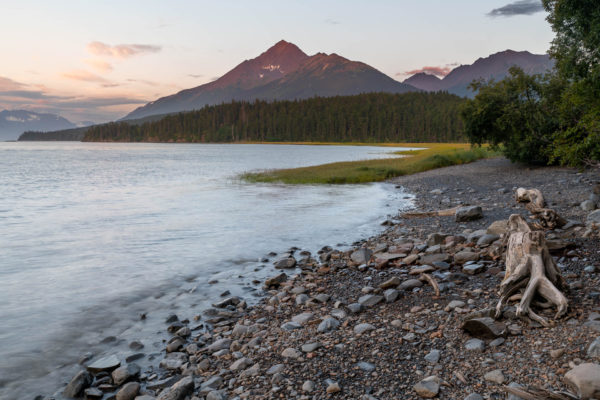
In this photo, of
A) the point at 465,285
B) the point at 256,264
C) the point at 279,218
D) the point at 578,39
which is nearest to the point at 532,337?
the point at 465,285

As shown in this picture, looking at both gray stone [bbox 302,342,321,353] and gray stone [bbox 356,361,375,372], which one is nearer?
gray stone [bbox 356,361,375,372]

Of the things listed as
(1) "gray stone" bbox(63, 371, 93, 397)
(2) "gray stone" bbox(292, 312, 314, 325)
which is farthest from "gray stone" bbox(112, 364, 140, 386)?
(2) "gray stone" bbox(292, 312, 314, 325)

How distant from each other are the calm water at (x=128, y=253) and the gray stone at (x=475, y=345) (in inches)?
197

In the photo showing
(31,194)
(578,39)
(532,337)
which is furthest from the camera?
(31,194)

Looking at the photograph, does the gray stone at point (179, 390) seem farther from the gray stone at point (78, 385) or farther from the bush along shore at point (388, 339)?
the gray stone at point (78, 385)

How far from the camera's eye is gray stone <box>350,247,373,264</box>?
1149 centimetres

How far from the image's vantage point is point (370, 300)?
325 inches

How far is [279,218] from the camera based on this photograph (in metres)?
21.2

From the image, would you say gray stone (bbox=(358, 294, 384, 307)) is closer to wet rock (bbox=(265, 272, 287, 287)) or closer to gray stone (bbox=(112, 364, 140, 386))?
wet rock (bbox=(265, 272, 287, 287))

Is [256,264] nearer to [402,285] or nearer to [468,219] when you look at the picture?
[402,285]

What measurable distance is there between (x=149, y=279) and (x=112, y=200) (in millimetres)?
19789

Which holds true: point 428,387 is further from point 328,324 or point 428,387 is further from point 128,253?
point 128,253

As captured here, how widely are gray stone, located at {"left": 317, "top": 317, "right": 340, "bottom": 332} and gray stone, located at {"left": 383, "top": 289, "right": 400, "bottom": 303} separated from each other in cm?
137

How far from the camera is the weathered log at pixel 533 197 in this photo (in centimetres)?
1320
